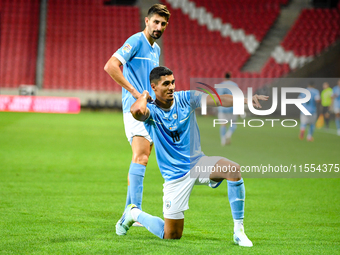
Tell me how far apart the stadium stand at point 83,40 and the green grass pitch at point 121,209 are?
16.4 m

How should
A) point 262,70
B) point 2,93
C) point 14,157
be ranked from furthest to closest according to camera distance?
point 262,70 → point 2,93 → point 14,157

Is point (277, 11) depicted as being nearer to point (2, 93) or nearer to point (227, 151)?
point (2, 93)

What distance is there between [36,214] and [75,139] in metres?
7.90

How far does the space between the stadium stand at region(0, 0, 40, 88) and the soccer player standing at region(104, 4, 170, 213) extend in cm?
2218

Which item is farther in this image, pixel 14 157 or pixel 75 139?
pixel 75 139

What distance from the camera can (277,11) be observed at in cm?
2955

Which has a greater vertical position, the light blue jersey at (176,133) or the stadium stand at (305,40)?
the stadium stand at (305,40)

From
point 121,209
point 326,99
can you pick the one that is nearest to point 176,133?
point 121,209

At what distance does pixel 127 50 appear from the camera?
166 inches

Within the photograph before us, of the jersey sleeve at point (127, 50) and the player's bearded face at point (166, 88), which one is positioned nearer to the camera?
the player's bearded face at point (166, 88)

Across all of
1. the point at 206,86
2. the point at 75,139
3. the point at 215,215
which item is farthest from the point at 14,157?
the point at 206,86

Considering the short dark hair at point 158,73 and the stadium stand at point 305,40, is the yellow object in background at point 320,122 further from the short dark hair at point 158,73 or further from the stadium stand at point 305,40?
the short dark hair at point 158,73

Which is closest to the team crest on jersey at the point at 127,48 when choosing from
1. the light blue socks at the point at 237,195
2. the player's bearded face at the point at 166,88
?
the player's bearded face at the point at 166,88

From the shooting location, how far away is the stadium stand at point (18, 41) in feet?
83.4
